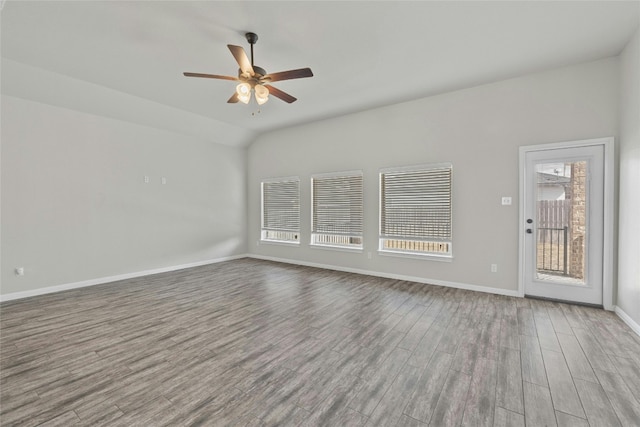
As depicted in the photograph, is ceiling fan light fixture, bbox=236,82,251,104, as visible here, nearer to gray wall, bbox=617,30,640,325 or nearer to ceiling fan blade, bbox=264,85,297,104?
ceiling fan blade, bbox=264,85,297,104

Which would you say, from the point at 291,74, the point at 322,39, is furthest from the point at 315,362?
the point at 322,39

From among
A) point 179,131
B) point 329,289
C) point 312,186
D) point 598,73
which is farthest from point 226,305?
point 598,73

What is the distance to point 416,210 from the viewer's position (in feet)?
15.8

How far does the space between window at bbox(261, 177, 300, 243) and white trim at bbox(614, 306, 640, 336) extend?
209 inches

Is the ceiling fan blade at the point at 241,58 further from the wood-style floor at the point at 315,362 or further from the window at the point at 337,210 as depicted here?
the window at the point at 337,210

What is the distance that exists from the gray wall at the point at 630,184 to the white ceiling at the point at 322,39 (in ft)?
1.11

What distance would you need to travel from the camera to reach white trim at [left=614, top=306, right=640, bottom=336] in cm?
277

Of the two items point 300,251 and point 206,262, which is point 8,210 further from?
point 300,251

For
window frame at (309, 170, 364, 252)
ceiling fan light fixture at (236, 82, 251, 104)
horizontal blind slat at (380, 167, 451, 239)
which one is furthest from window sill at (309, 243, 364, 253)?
ceiling fan light fixture at (236, 82, 251, 104)

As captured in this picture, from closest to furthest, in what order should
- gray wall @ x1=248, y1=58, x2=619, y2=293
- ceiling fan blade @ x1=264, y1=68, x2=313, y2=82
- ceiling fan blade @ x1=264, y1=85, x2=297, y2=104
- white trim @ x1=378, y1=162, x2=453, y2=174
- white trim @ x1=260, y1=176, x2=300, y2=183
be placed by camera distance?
ceiling fan blade @ x1=264, y1=68, x2=313, y2=82 < ceiling fan blade @ x1=264, y1=85, x2=297, y2=104 < gray wall @ x1=248, y1=58, x2=619, y2=293 < white trim @ x1=378, y1=162, x2=453, y2=174 < white trim @ x1=260, y1=176, x2=300, y2=183

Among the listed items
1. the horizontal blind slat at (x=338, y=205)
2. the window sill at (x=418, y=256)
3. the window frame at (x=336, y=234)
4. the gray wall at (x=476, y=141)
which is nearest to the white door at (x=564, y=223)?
the gray wall at (x=476, y=141)

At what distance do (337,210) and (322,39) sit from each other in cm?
342

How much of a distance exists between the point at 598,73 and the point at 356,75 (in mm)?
3141

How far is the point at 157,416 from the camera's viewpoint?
1676 millimetres
